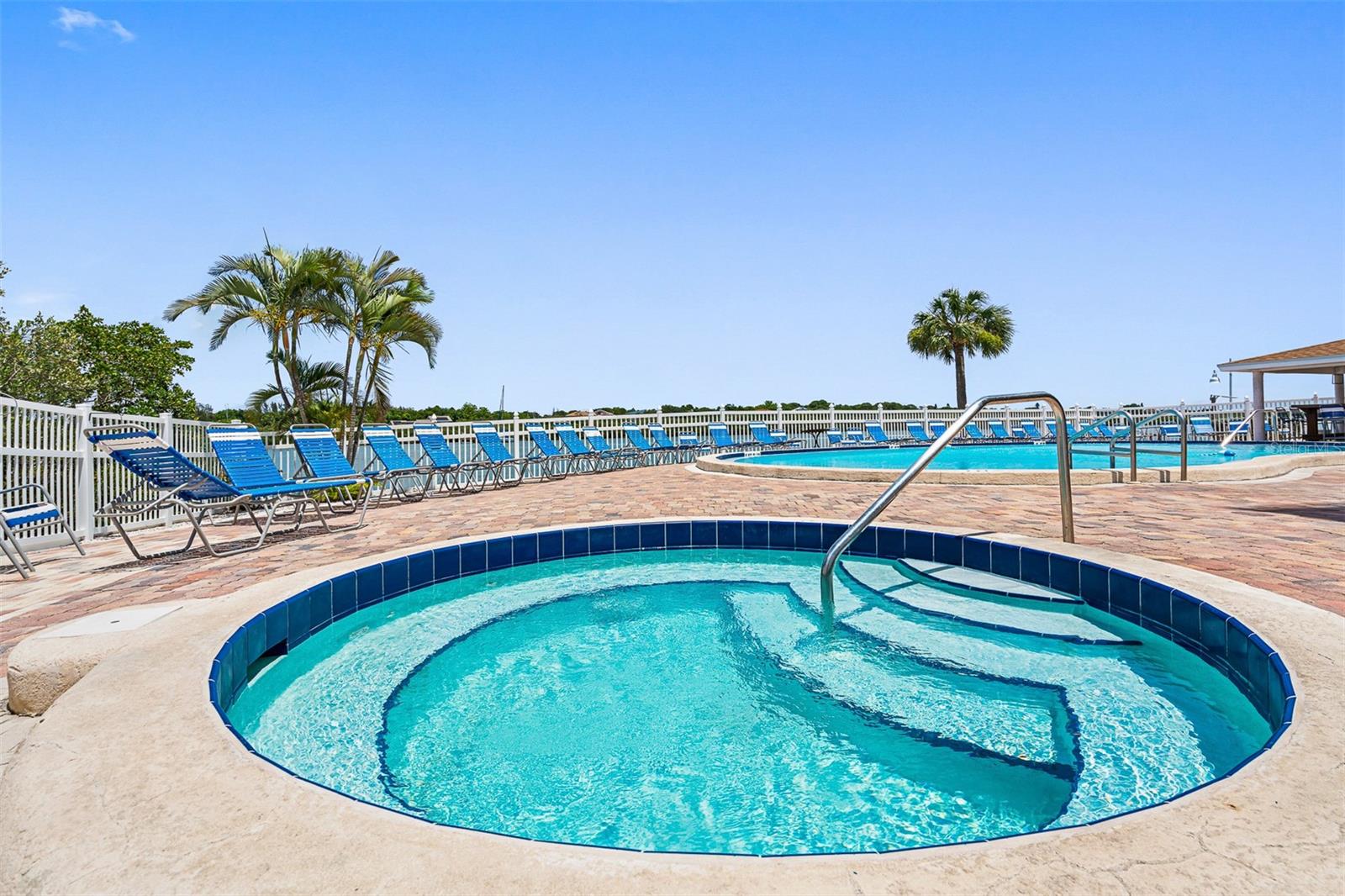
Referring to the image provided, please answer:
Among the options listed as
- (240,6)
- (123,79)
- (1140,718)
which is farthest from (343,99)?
(1140,718)

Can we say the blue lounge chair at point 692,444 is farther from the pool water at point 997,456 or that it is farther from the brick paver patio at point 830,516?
the brick paver patio at point 830,516

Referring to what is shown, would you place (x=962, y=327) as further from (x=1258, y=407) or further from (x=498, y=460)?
(x=498, y=460)

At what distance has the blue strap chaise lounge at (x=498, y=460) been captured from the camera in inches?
410

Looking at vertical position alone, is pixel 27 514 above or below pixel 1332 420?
below

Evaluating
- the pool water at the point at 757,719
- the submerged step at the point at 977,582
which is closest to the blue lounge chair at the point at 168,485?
the pool water at the point at 757,719

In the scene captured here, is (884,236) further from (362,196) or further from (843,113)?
(362,196)

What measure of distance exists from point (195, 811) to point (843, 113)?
45.1 ft

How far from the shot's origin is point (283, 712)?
8.75 feet

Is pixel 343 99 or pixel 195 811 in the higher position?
pixel 343 99

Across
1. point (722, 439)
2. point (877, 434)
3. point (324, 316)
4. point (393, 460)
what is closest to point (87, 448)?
point (393, 460)

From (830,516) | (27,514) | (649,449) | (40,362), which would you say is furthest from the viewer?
(40,362)

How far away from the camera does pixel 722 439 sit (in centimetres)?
1658

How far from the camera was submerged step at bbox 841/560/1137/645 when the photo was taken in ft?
10.8

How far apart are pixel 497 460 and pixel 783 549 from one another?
6.60 metres
